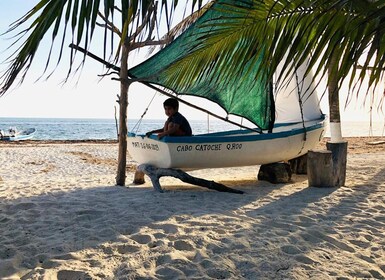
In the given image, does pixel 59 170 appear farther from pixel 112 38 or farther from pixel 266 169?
pixel 112 38

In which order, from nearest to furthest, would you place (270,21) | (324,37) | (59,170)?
(324,37), (270,21), (59,170)

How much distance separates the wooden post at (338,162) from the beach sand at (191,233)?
15 cm

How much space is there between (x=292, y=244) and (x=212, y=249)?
0.73 metres

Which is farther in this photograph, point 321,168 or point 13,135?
point 13,135

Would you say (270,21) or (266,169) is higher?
(270,21)

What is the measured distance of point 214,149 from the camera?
233 inches

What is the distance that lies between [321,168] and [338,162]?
0.31 m

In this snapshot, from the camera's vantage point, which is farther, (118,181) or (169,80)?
(118,181)

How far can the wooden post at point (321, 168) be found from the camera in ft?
19.4

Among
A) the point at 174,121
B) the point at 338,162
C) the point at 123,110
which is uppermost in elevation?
the point at 123,110

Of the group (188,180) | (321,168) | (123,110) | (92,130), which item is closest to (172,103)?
(123,110)

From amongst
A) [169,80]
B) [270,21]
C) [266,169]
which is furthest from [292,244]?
[266,169]

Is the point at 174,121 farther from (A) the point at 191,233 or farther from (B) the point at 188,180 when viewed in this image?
(A) the point at 191,233

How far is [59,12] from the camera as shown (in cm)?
148
